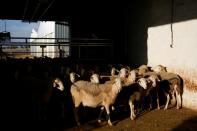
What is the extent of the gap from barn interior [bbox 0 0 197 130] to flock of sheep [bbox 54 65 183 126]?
46cm

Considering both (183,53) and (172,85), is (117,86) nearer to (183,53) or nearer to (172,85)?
(172,85)

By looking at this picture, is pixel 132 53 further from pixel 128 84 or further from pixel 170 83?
pixel 128 84

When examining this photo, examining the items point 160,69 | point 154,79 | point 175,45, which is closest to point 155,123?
point 154,79

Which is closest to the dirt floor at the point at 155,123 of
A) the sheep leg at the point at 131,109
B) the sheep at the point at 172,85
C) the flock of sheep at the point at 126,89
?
the sheep leg at the point at 131,109

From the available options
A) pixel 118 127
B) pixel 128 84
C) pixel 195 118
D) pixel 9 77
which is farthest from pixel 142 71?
pixel 9 77

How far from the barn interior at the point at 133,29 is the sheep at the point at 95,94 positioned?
141cm

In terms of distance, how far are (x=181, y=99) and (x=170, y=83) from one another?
0.69 metres

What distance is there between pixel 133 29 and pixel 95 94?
6647mm

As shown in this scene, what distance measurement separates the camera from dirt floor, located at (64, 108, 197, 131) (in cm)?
884

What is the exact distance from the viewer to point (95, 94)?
9.04 meters

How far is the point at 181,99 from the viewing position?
11.3 m

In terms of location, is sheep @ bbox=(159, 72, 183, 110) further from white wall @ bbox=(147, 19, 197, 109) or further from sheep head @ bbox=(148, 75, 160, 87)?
sheep head @ bbox=(148, 75, 160, 87)

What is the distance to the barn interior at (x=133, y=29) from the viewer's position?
1091cm

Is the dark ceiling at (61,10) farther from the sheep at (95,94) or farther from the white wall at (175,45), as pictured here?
the sheep at (95,94)
